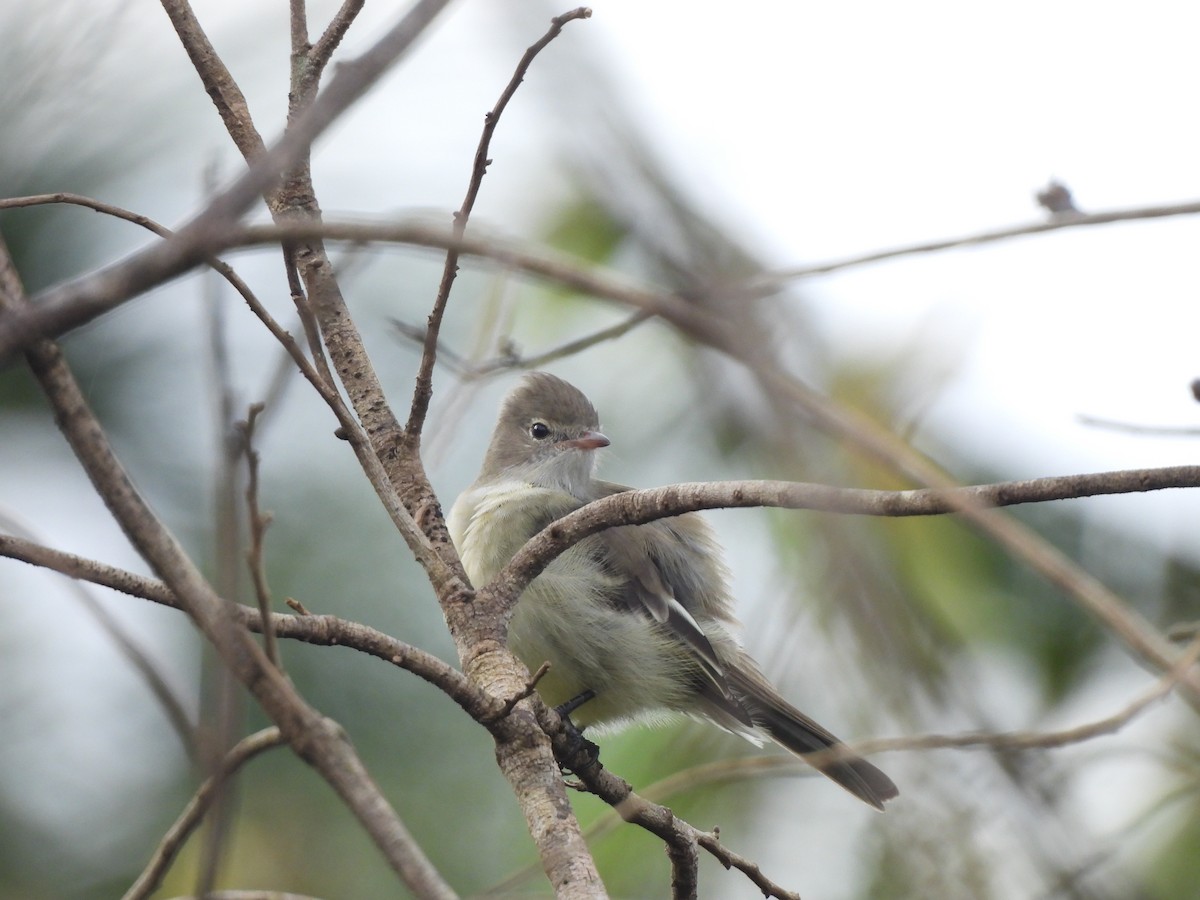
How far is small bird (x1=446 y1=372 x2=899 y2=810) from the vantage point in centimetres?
442

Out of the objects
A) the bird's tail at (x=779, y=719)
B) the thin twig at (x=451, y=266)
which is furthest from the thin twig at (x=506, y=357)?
the bird's tail at (x=779, y=719)

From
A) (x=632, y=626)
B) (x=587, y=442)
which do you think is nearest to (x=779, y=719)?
(x=632, y=626)

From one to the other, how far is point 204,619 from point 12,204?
116cm

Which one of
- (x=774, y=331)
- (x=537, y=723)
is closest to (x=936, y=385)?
(x=774, y=331)

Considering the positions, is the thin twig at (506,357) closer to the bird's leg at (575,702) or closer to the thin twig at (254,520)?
the thin twig at (254,520)

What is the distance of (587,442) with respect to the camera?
18.4 ft

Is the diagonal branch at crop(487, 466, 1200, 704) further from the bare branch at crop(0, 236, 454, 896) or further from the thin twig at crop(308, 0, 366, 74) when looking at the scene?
the thin twig at crop(308, 0, 366, 74)

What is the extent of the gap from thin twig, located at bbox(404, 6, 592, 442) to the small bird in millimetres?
1724

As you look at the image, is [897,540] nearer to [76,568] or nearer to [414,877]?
[76,568]

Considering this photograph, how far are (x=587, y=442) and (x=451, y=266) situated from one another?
10.7 ft

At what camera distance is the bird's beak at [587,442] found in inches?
219

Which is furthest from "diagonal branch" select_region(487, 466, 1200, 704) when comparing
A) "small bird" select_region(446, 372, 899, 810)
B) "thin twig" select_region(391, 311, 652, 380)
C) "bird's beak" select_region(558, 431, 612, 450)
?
"bird's beak" select_region(558, 431, 612, 450)

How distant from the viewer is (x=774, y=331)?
225cm

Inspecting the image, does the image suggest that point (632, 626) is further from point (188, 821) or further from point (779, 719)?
point (188, 821)
